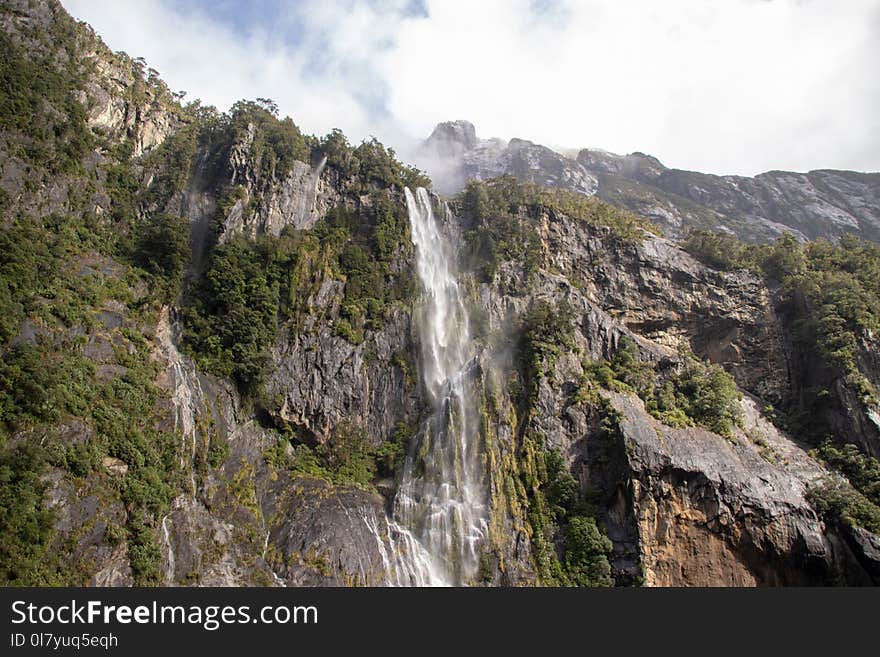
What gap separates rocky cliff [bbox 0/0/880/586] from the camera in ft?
61.4

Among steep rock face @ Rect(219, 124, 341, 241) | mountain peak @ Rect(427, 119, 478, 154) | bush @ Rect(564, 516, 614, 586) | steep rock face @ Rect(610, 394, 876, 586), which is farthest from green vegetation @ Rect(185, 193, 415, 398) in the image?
mountain peak @ Rect(427, 119, 478, 154)

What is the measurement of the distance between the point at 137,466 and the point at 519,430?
17.2 m

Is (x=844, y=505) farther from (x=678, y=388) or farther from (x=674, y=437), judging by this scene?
(x=678, y=388)

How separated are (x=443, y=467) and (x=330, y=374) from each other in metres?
7.90

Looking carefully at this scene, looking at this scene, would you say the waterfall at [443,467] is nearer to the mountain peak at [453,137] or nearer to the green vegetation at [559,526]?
the green vegetation at [559,526]

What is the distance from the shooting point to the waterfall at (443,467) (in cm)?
2334

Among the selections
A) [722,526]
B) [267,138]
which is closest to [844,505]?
[722,526]

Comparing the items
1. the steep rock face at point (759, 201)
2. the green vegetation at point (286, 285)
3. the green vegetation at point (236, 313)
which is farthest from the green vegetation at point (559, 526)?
the steep rock face at point (759, 201)

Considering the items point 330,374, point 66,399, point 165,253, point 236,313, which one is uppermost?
point 165,253

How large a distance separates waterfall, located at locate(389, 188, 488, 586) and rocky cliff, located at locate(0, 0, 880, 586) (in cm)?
53

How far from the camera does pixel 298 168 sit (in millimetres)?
35094

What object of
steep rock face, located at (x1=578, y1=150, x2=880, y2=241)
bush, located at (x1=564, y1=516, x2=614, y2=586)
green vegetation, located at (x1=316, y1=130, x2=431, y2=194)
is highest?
steep rock face, located at (x1=578, y1=150, x2=880, y2=241)

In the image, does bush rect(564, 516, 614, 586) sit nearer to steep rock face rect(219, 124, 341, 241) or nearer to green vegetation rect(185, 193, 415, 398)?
green vegetation rect(185, 193, 415, 398)

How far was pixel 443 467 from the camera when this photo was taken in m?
26.2
